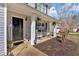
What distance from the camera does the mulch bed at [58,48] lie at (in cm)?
371

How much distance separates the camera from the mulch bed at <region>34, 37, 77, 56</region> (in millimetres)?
3706

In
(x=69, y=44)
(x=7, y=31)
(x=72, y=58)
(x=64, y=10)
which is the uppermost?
(x=64, y=10)

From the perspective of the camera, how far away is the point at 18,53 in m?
3.67

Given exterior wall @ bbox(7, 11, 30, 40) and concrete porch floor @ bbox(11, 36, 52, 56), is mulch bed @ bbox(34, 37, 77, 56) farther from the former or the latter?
exterior wall @ bbox(7, 11, 30, 40)

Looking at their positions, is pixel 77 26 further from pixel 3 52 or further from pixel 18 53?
pixel 3 52

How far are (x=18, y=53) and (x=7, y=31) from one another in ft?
1.54

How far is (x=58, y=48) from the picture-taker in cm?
371

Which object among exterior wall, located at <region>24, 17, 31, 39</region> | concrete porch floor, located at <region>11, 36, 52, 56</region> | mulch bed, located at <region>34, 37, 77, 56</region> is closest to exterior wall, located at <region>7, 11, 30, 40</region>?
exterior wall, located at <region>24, 17, 31, 39</region>

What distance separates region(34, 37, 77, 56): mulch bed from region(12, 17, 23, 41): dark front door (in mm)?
429

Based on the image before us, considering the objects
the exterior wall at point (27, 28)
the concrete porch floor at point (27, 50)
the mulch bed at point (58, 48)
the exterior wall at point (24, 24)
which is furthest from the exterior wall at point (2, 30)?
the mulch bed at point (58, 48)

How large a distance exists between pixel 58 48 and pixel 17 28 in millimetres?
881

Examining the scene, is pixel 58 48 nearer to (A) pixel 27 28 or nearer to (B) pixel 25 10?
(A) pixel 27 28

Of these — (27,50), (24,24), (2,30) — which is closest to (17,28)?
(24,24)

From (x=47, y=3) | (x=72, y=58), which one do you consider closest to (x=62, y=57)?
(x=72, y=58)
